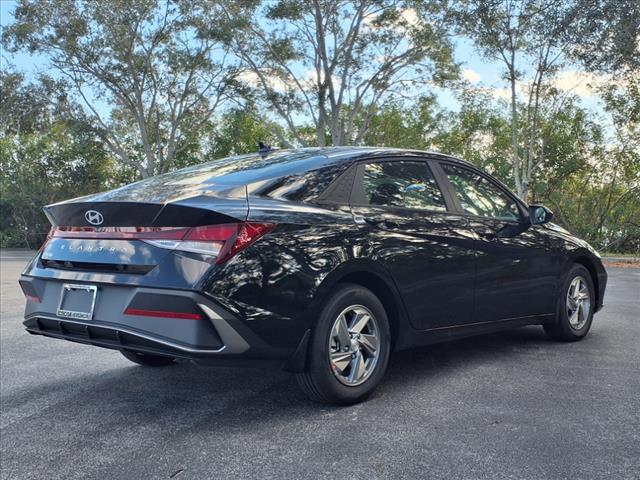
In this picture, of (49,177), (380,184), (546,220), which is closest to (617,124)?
(546,220)

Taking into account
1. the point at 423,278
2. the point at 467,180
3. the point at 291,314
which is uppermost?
the point at 467,180

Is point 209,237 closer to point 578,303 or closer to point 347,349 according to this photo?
point 347,349

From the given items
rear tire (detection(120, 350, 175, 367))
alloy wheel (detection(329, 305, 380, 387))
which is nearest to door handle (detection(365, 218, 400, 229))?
alloy wheel (detection(329, 305, 380, 387))

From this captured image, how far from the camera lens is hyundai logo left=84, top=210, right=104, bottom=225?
361 centimetres

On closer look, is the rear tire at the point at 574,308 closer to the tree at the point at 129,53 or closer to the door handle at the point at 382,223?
the door handle at the point at 382,223

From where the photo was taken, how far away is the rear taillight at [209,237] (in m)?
3.29

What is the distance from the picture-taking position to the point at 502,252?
4.91m

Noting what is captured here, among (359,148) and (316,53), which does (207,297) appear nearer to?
(359,148)

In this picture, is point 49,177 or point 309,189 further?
point 49,177

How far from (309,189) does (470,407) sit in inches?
61.9

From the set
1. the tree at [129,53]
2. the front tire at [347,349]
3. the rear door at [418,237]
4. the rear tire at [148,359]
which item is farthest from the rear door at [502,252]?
the tree at [129,53]

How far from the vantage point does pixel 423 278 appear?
421 centimetres

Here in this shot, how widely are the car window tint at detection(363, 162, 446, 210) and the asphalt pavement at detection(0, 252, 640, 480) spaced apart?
120 cm

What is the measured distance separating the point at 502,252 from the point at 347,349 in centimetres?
176
